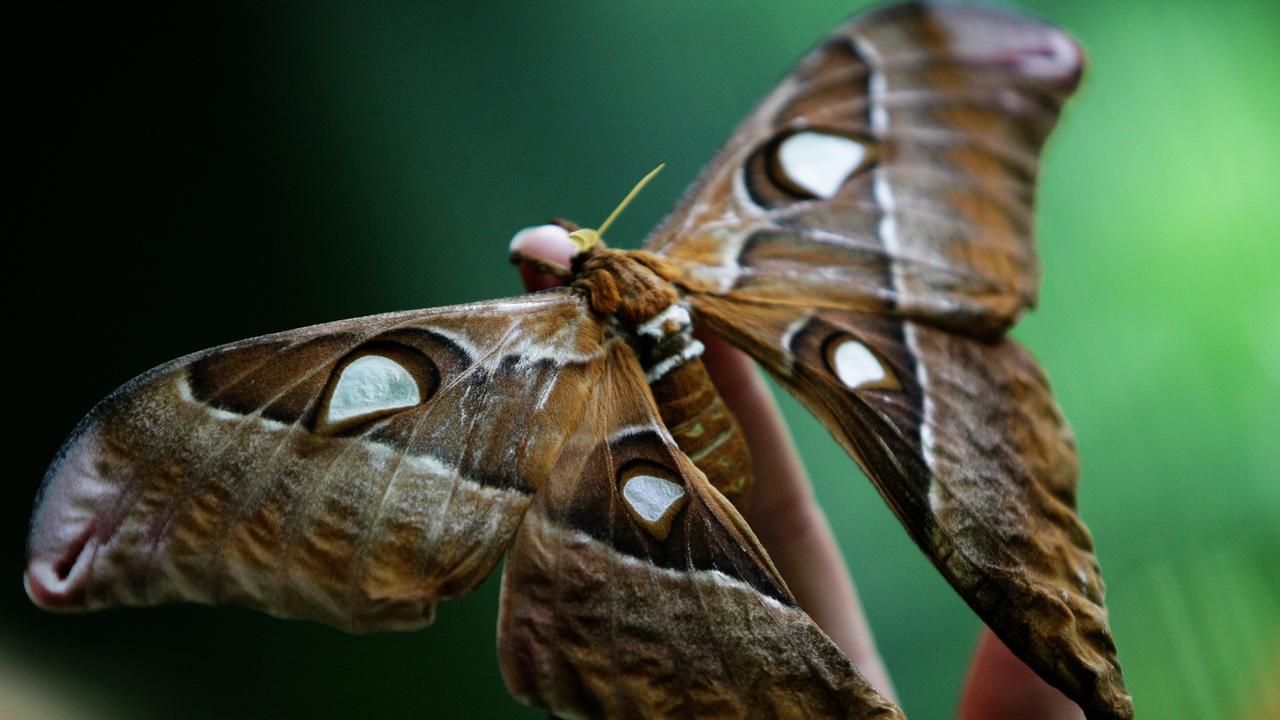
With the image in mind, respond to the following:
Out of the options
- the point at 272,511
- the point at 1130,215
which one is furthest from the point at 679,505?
the point at 1130,215

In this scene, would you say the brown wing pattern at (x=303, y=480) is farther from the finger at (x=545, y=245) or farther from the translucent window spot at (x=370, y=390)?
the finger at (x=545, y=245)

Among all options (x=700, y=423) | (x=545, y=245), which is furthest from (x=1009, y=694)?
(x=545, y=245)

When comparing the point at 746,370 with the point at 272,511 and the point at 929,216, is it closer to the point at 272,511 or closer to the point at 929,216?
the point at 929,216

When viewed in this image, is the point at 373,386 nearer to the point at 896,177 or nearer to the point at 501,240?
the point at 896,177

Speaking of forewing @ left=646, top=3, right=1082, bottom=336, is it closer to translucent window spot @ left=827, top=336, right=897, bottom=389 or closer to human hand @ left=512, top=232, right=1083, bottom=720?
translucent window spot @ left=827, top=336, right=897, bottom=389

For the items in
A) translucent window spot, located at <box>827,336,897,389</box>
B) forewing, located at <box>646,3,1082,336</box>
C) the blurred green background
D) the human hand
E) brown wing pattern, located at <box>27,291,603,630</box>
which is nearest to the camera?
brown wing pattern, located at <box>27,291,603,630</box>

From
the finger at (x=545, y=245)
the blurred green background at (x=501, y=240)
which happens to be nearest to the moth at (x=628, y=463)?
the finger at (x=545, y=245)

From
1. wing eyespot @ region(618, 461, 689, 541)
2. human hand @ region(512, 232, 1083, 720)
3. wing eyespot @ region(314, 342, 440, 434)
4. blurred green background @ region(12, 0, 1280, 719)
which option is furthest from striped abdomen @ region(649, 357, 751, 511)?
blurred green background @ region(12, 0, 1280, 719)
